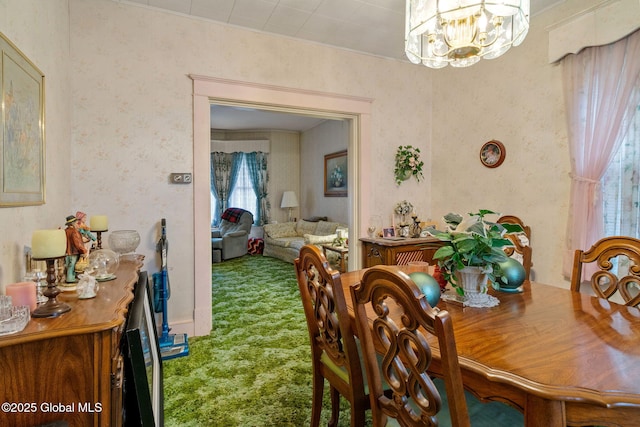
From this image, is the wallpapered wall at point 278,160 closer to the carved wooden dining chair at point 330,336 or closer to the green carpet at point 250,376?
the green carpet at point 250,376

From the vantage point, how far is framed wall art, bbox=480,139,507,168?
3191 millimetres

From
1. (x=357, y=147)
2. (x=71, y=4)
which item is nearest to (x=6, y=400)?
(x=71, y=4)

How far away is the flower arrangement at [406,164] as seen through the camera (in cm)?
376

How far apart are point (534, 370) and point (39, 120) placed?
236 cm

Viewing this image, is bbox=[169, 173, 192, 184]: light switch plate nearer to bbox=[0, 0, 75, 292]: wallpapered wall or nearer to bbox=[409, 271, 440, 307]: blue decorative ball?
bbox=[0, 0, 75, 292]: wallpapered wall

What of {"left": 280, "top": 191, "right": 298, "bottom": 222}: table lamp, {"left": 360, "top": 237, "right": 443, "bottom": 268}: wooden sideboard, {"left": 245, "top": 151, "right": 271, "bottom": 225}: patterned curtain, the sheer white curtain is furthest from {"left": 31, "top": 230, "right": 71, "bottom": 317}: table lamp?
{"left": 245, "top": 151, "right": 271, "bottom": 225}: patterned curtain

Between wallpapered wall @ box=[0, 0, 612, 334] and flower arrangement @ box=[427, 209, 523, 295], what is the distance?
1.85 meters

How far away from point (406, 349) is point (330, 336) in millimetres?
530

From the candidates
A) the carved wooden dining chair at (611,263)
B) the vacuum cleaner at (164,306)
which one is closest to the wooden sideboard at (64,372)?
the vacuum cleaner at (164,306)

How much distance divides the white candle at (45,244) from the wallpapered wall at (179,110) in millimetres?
956

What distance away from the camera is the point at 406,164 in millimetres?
3748

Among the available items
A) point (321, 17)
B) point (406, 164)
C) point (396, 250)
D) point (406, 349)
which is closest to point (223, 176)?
point (406, 164)

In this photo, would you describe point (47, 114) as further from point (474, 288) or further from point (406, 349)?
point (474, 288)

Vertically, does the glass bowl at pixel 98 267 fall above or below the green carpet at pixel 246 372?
above
